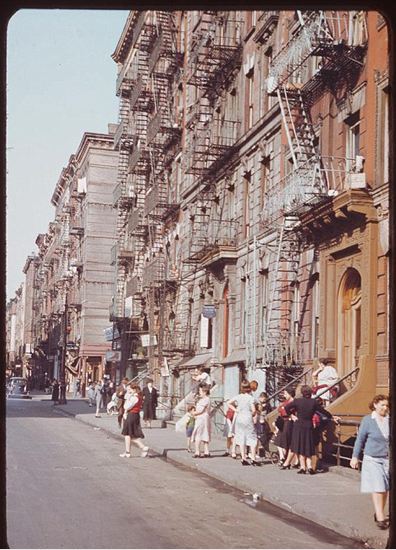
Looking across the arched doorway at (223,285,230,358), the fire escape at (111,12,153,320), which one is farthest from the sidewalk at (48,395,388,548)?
the fire escape at (111,12,153,320)

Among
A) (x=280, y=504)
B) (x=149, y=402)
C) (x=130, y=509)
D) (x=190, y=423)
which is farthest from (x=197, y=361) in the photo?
(x=130, y=509)

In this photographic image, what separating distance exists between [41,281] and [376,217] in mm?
8809

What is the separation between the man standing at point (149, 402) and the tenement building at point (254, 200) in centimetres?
60

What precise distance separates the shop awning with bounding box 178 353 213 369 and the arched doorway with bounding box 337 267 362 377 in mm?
3809

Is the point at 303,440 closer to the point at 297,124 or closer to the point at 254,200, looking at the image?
the point at 254,200

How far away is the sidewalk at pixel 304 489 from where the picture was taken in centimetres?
1088

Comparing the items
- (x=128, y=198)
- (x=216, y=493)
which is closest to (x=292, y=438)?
(x=216, y=493)

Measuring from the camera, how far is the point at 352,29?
19266 mm

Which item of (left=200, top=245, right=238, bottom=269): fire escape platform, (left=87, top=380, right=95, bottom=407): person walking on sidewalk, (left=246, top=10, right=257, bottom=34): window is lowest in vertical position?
(left=87, top=380, right=95, bottom=407): person walking on sidewalk

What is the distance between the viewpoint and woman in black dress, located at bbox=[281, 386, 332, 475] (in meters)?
16.7

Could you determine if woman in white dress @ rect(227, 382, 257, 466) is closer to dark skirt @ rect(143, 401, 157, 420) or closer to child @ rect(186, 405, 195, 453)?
child @ rect(186, 405, 195, 453)

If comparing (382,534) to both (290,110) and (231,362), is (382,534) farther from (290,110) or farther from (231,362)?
(290,110)

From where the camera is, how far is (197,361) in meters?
22.7

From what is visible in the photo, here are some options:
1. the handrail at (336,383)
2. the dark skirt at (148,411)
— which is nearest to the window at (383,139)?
the handrail at (336,383)
